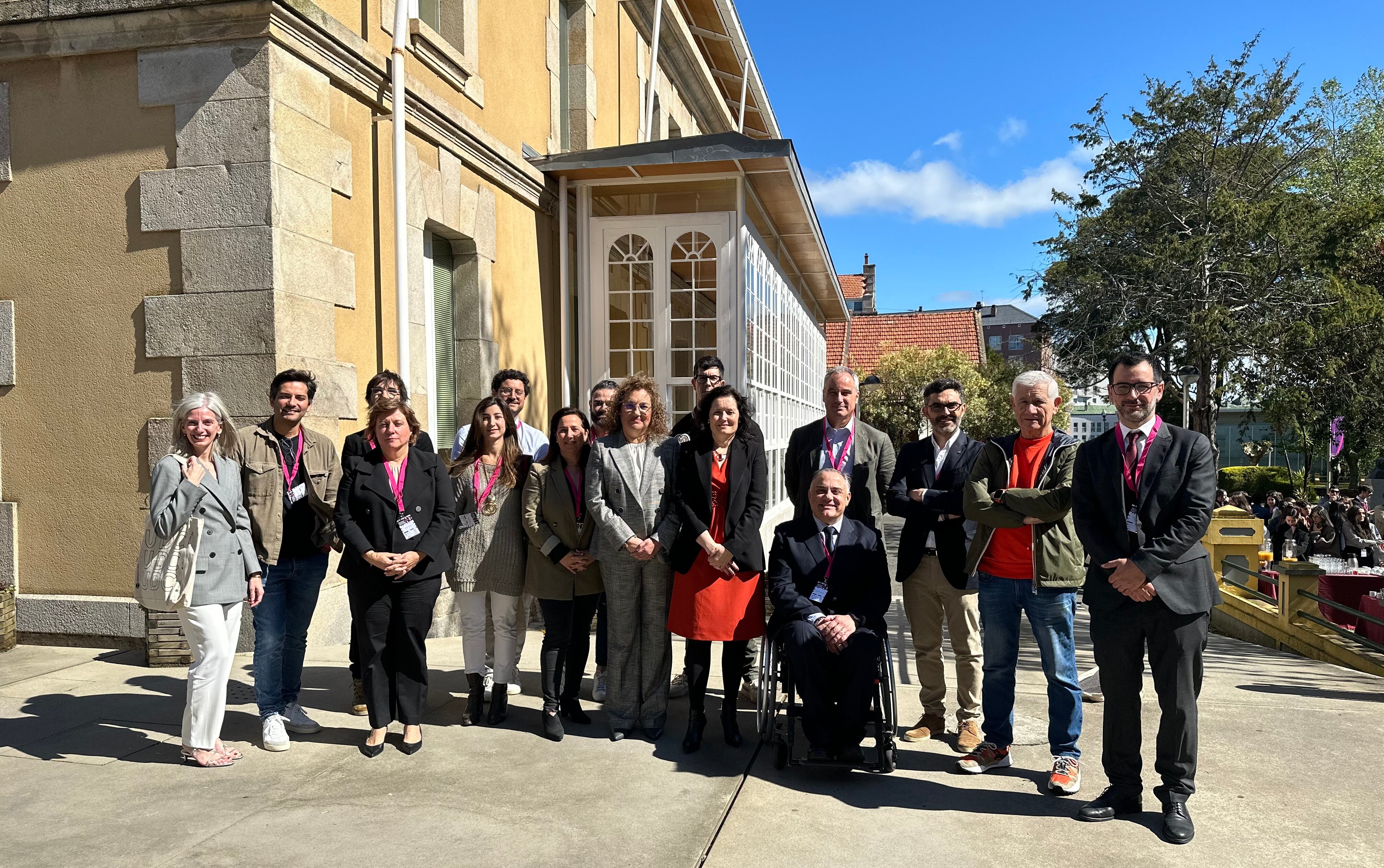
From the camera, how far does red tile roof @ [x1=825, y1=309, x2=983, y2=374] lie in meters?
39.1

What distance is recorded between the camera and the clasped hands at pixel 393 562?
14.7 feet

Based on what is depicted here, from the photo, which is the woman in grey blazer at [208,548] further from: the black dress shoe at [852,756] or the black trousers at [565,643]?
the black dress shoe at [852,756]

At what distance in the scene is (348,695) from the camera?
5.60 meters

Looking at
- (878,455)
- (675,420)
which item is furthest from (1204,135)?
(878,455)

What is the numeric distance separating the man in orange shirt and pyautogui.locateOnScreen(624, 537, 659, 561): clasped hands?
151 centimetres

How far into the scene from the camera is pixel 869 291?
53.6 metres

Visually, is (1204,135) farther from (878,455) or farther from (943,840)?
(943,840)

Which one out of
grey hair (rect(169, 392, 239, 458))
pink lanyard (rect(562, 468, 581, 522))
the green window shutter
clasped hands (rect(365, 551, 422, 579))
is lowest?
clasped hands (rect(365, 551, 422, 579))

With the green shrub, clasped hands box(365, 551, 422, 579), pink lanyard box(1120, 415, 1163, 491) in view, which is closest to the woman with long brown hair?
clasped hands box(365, 551, 422, 579)

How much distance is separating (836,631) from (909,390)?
24.8 meters

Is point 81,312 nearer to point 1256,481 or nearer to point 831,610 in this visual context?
point 831,610

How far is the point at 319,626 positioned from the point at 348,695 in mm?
1048

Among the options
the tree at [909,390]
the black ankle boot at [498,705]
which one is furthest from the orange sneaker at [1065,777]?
the tree at [909,390]

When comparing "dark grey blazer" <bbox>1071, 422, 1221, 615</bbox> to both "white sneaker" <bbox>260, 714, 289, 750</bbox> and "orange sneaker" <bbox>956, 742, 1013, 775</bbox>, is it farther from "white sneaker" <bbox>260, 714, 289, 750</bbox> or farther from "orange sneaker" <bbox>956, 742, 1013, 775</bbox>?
"white sneaker" <bbox>260, 714, 289, 750</bbox>
